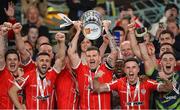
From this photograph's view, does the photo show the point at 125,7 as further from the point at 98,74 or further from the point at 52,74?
the point at 98,74

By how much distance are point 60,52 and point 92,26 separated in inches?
25.4

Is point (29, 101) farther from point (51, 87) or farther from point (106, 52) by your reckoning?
point (106, 52)

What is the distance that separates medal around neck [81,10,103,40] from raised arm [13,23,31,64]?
979mm

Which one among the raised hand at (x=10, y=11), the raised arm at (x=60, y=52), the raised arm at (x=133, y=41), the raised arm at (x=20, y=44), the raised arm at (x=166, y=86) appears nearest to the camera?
the raised arm at (x=166, y=86)

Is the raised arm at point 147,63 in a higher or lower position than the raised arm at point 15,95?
higher

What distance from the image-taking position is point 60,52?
30.8ft

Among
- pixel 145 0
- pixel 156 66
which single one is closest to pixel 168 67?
pixel 156 66

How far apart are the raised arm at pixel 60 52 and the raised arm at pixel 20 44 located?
556 millimetres

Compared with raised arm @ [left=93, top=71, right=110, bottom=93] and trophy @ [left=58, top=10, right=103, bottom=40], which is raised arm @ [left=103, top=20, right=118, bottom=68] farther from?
raised arm @ [left=93, top=71, right=110, bottom=93]

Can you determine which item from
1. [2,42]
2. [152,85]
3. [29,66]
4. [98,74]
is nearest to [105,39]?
[98,74]

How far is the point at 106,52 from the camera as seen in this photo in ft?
33.2

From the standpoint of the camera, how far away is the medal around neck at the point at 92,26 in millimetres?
9516

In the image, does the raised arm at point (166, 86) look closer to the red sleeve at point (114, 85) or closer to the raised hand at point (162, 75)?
the raised hand at point (162, 75)

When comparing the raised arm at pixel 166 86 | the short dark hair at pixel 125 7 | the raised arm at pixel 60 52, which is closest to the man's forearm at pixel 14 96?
the raised arm at pixel 60 52
